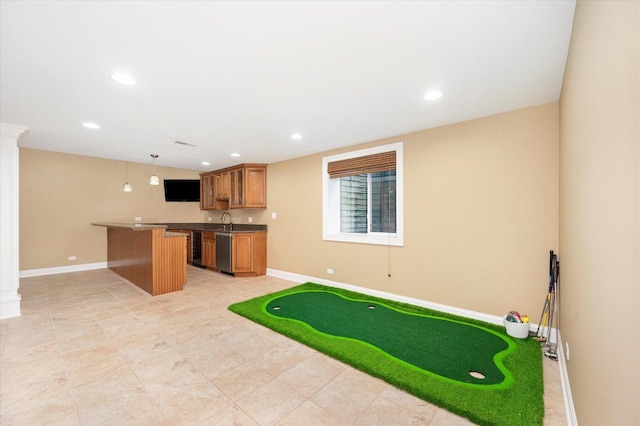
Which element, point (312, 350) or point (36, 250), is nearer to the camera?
point (312, 350)

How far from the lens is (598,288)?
1119 millimetres

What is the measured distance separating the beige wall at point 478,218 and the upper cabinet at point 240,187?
2515 mm

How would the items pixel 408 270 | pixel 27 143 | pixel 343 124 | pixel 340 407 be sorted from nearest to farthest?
pixel 340 407 → pixel 343 124 → pixel 408 270 → pixel 27 143

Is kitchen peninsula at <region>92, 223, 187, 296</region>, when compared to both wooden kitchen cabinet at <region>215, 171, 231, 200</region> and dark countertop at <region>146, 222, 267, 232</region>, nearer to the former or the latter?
dark countertop at <region>146, 222, 267, 232</region>

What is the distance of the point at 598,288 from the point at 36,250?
8010 millimetres

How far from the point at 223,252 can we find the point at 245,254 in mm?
545

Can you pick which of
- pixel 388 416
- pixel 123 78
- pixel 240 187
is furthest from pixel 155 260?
pixel 388 416

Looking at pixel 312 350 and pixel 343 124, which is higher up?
pixel 343 124

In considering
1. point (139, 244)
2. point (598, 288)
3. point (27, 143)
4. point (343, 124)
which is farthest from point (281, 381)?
point (27, 143)

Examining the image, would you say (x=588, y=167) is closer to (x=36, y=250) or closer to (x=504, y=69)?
(x=504, y=69)

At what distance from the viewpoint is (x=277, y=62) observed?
204cm

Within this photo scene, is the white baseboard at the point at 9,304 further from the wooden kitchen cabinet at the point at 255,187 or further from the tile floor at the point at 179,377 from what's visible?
the wooden kitchen cabinet at the point at 255,187

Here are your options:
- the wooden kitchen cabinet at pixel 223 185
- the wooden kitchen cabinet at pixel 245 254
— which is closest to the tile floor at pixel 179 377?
the wooden kitchen cabinet at pixel 245 254

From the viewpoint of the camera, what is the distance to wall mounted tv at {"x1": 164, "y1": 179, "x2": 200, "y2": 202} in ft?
22.4
